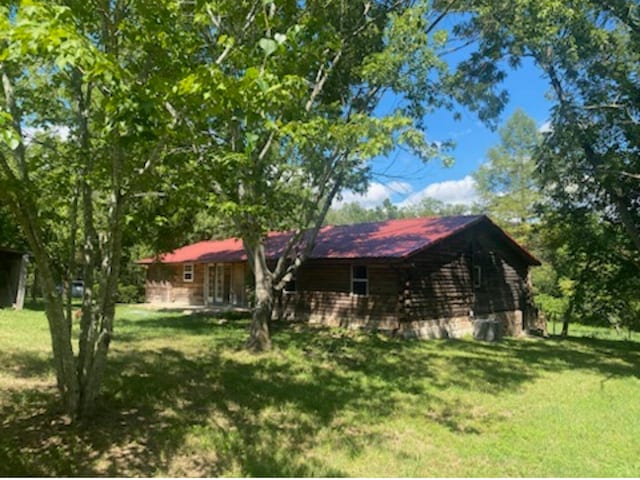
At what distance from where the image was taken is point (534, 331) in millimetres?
19984

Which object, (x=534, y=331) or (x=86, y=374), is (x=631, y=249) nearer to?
(x=534, y=331)

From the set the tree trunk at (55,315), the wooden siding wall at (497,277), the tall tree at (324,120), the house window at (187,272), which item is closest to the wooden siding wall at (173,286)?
the house window at (187,272)

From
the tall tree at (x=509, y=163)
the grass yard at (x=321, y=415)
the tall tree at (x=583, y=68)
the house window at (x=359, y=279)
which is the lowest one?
the grass yard at (x=321, y=415)

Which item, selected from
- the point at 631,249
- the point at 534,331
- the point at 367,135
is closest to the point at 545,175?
the point at 631,249

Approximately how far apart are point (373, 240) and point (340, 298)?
98.5 inches

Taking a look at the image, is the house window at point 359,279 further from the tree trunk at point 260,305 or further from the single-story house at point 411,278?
the tree trunk at point 260,305

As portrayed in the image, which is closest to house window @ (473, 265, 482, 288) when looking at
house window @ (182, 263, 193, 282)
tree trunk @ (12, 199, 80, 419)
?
house window @ (182, 263, 193, 282)

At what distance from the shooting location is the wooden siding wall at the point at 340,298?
15.4 meters

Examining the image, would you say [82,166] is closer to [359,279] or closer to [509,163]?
[359,279]

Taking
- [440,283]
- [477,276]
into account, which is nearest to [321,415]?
[440,283]

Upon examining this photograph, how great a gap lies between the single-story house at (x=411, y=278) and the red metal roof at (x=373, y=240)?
0.14 feet

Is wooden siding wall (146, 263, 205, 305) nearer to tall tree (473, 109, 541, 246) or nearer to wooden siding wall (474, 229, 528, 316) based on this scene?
wooden siding wall (474, 229, 528, 316)

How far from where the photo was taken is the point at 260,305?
11.9m

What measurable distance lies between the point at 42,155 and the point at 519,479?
6606 mm
